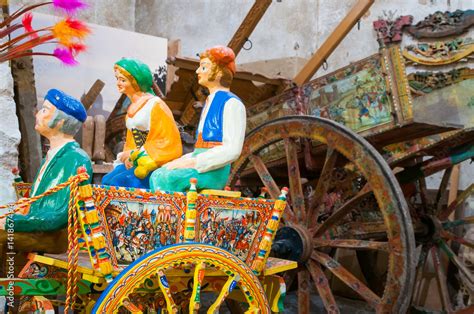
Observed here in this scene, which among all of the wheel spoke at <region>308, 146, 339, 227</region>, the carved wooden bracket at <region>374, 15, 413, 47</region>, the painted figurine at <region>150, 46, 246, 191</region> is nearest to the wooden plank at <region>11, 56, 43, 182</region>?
the painted figurine at <region>150, 46, 246, 191</region>

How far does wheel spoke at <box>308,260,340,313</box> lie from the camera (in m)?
4.03

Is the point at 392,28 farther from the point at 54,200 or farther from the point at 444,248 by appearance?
the point at 54,200

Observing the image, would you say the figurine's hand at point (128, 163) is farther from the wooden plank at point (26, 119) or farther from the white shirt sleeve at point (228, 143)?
the wooden plank at point (26, 119)

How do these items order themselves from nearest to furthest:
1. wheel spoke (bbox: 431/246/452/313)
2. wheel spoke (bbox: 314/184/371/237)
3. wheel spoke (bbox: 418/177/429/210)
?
wheel spoke (bbox: 314/184/371/237), wheel spoke (bbox: 431/246/452/313), wheel spoke (bbox: 418/177/429/210)

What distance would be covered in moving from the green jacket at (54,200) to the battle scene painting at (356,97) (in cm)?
229

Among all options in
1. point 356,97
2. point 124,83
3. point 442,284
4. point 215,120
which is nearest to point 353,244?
point 356,97

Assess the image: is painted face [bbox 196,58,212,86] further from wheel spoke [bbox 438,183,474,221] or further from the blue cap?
wheel spoke [bbox 438,183,474,221]

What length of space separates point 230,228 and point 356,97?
2048 mm

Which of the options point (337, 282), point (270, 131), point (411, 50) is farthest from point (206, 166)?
point (411, 50)

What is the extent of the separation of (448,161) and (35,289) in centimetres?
364

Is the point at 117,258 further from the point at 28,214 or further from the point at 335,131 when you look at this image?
the point at 335,131

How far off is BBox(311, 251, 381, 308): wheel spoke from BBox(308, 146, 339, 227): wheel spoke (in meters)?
0.28

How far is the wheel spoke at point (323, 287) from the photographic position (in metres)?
4.03

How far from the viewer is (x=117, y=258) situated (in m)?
2.49
